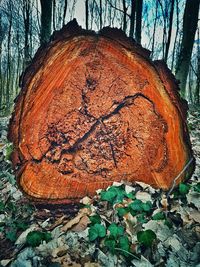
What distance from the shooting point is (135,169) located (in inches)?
82.0

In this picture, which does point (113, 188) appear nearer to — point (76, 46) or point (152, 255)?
point (152, 255)

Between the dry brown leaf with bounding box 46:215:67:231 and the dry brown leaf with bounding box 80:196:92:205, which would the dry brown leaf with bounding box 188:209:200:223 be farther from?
the dry brown leaf with bounding box 46:215:67:231

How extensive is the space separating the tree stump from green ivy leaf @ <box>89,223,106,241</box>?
14.7 inches

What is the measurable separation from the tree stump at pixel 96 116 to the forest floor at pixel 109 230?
0.53 feet

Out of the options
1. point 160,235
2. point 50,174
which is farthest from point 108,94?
point 160,235

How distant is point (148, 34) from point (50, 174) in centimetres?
2364

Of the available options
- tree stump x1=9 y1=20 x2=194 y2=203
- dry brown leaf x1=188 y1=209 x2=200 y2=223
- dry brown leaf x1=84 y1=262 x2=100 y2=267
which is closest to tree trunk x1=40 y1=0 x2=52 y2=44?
tree stump x1=9 y1=20 x2=194 y2=203

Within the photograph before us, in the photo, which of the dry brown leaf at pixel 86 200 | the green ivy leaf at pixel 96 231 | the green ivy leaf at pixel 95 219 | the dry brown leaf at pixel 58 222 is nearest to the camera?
the green ivy leaf at pixel 96 231

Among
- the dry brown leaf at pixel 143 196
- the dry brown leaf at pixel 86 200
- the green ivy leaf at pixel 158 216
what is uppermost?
the dry brown leaf at pixel 143 196

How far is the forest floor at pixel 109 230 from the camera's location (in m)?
1.57

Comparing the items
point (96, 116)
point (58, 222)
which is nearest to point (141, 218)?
point (58, 222)

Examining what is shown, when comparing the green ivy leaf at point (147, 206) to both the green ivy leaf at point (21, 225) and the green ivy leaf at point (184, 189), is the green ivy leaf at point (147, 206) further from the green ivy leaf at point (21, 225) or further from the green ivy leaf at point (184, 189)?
the green ivy leaf at point (21, 225)

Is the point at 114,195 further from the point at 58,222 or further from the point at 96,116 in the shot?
the point at 96,116

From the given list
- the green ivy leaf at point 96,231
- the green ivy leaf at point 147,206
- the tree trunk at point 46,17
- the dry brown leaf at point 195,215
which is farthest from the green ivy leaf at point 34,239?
the tree trunk at point 46,17
